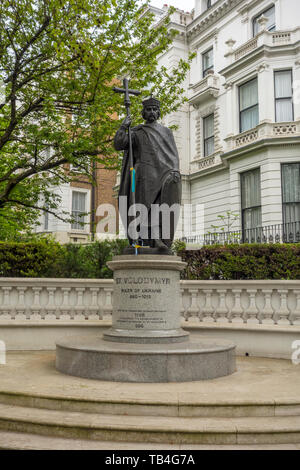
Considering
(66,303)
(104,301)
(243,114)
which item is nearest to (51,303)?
(66,303)

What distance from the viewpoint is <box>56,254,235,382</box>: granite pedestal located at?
5.91 m

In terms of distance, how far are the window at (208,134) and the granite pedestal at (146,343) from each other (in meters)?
18.4

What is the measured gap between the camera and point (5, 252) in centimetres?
1039

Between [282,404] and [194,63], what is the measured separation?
24490 mm

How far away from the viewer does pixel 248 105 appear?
21.3 m

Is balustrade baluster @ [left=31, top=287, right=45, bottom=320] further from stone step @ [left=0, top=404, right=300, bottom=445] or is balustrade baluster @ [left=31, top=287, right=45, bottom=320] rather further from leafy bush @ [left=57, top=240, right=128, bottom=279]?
stone step @ [left=0, top=404, right=300, bottom=445]

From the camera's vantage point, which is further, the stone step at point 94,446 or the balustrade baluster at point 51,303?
the balustrade baluster at point 51,303

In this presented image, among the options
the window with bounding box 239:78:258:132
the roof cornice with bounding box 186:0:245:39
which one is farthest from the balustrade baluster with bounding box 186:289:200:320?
the roof cornice with bounding box 186:0:245:39

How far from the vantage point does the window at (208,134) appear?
24250 mm

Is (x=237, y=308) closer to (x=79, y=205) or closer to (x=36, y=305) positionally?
(x=36, y=305)

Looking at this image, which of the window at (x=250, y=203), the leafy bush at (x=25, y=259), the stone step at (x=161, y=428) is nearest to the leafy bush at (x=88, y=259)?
the leafy bush at (x=25, y=259)

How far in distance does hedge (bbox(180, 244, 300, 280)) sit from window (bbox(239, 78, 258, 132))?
12226mm

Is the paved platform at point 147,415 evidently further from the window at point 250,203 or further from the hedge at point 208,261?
the window at point 250,203
